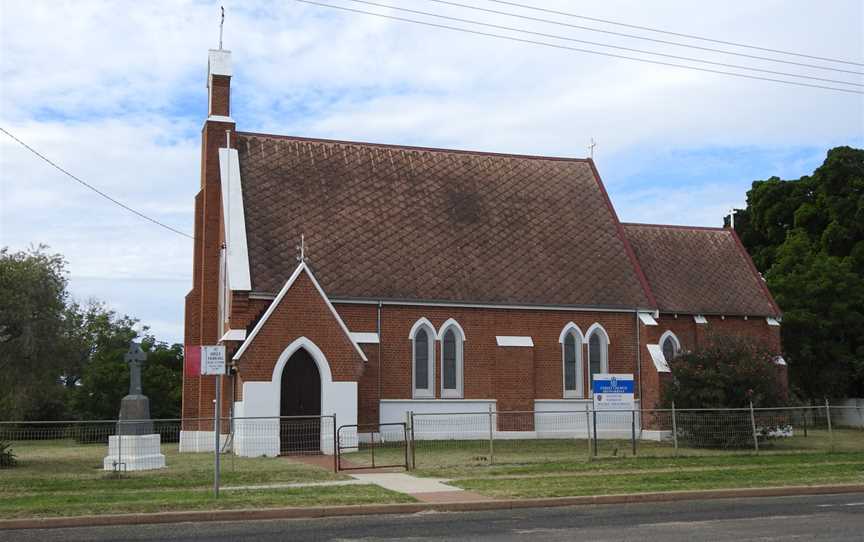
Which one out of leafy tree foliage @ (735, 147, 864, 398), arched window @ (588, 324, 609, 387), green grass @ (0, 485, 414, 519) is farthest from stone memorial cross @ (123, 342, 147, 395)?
leafy tree foliage @ (735, 147, 864, 398)

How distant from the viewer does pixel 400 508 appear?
1655cm

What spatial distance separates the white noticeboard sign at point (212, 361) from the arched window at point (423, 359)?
15349 mm

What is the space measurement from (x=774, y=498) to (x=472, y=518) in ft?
21.8

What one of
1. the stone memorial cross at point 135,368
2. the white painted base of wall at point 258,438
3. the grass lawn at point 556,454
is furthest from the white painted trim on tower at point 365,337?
the stone memorial cross at point 135,368

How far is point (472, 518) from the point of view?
613 inches

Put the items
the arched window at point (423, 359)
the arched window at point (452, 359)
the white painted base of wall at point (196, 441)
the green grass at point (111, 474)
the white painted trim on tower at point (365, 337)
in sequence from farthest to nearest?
the arched window at point (452, 359) < the arched window at point (423, 359) < the white painted trim on tower at point (365, 337) < the white painted base of wall at point (196, 441) < the green grass at point (111, 474)

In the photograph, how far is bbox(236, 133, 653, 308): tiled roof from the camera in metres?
33.1

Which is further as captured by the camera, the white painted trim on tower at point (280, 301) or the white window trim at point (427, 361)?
the white window trim at point (427, 361)

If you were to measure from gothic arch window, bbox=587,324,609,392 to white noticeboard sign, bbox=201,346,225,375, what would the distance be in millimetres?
19672

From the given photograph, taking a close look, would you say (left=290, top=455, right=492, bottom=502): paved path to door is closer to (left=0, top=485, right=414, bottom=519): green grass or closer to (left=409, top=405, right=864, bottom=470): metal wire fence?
(left=0, top=485, right=414, bottom=519): green grass

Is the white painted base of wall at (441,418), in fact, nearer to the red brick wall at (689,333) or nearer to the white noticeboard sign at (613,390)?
the white noticeboard sign at (613,390)

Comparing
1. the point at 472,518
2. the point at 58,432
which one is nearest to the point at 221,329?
the point at 58,432

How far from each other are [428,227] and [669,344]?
10.3 meters

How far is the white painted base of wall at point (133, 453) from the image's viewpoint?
23609 millimetres
